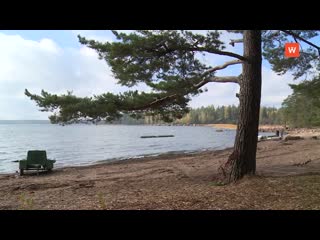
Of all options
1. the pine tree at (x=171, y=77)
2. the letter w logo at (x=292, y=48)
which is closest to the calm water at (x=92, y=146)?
the pine tree at (x=171, y=77)

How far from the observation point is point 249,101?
8.08 metres

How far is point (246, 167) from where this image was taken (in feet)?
27.4

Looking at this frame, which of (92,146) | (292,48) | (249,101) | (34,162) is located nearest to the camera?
(249,101)

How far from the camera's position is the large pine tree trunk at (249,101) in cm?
808

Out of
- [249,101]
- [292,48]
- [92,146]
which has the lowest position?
[92,146]

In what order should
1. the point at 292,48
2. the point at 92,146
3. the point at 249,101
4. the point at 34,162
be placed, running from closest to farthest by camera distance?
the point at 249,101
the point at 292,48
the point at 34,162
the point at 92,146

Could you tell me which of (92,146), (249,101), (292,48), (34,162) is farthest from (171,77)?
(92,146)

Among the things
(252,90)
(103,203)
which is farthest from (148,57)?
(103,203)

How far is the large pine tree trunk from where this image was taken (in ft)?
26.5

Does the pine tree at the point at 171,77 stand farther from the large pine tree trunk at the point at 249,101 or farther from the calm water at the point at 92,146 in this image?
the calm water at the point at 92,146

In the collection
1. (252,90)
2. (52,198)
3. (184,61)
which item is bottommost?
(52,198)

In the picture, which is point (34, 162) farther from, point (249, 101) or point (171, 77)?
point (249, 101)
